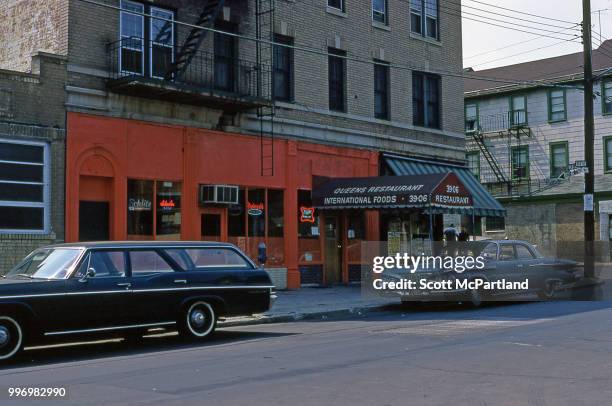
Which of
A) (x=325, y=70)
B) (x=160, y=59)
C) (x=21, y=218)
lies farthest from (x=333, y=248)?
(x=21, y=218)

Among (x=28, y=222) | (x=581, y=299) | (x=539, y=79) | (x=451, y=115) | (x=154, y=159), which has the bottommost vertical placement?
(x=581, y=299)

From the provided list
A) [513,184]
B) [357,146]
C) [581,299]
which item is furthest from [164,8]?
[513,184]

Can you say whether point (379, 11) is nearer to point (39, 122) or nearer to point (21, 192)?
point (39, 122)

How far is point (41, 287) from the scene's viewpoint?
36.8 feet

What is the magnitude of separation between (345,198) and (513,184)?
24565mm

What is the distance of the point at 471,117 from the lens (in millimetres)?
47750

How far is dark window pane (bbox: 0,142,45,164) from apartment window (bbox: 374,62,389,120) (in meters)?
12.2

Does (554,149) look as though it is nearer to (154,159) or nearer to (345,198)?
(345,198)

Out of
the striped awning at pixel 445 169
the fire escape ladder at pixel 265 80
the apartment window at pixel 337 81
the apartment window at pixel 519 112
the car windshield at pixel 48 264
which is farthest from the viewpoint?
the apartment window at pixel 519 112

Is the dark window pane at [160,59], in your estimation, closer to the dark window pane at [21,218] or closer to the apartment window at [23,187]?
the apartment window at [23,187]

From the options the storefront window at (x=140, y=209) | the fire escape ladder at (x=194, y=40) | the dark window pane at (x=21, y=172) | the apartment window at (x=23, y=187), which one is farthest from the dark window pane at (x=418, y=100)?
the dark window pane at (x=21, y=172)

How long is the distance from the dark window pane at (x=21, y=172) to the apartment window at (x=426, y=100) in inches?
571

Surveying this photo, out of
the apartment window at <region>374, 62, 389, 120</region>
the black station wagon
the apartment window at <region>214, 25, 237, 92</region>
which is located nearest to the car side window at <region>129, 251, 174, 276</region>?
the black station wagon

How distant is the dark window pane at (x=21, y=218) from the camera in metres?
17.3
